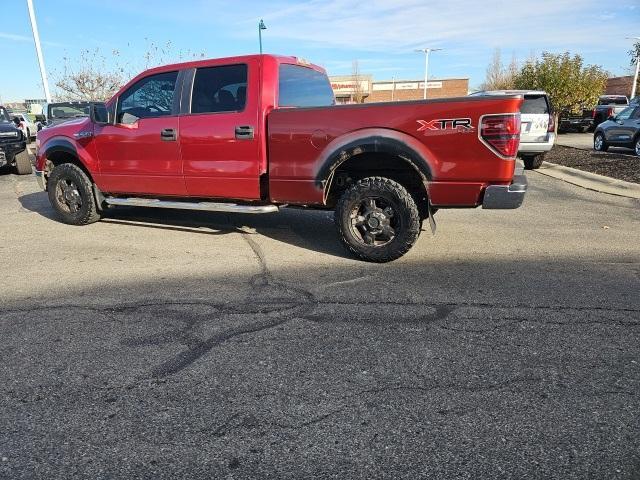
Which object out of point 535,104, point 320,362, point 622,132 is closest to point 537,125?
point 535,104

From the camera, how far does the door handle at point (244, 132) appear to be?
17.4 ft

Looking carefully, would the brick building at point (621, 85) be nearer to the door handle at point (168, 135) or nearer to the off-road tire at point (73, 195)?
the door handle at point (168, 135)

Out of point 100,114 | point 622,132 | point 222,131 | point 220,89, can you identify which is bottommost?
point 622,132

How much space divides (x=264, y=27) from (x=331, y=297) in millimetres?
14047

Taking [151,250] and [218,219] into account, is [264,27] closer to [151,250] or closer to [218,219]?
[218,219]

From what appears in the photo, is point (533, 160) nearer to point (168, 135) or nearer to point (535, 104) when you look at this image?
point (535, 104)

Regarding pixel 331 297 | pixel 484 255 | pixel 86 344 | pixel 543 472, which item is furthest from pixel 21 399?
pixel 484 255

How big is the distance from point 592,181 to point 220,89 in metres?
8.14

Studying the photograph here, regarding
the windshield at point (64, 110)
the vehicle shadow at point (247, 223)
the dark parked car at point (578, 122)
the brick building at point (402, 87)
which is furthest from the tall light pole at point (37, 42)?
the brick building at point (402, 87)

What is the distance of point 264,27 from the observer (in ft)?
52.6

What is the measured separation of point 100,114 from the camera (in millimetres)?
6207

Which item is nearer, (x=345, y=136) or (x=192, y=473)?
(x=192, y=473)

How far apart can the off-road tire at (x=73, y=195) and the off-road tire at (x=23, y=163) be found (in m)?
6.42

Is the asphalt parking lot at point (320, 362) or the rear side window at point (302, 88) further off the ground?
the rear side window at point (302, 88)
